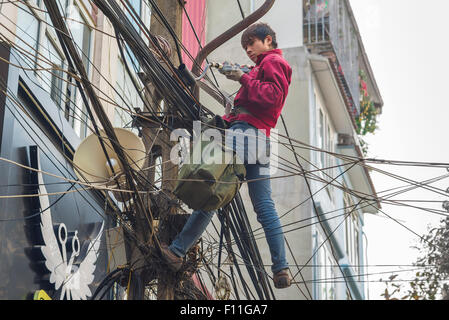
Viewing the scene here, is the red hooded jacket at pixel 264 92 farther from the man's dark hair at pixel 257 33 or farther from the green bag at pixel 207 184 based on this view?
the green bag at pixel 207 184

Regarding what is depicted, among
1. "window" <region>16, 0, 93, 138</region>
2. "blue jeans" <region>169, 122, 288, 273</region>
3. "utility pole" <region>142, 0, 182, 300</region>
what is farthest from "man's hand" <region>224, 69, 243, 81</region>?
"window" <region>16, 0, 93, 138</region>

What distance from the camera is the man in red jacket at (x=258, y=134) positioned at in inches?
241

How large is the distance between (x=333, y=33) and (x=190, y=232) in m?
10.3

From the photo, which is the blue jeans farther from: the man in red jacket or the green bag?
the green bag

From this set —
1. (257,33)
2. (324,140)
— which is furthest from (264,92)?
(324,140)

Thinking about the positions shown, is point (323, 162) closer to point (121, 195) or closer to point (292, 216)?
point (292, 216)

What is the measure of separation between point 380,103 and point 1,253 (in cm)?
1658

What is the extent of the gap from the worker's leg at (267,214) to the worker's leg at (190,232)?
42cm

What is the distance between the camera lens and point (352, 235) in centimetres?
2098

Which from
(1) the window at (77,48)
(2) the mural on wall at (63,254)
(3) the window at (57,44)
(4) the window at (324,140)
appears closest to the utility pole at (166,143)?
(2) the mural on wall at (63,254)

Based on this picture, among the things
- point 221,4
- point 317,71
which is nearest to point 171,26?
point 317,71
